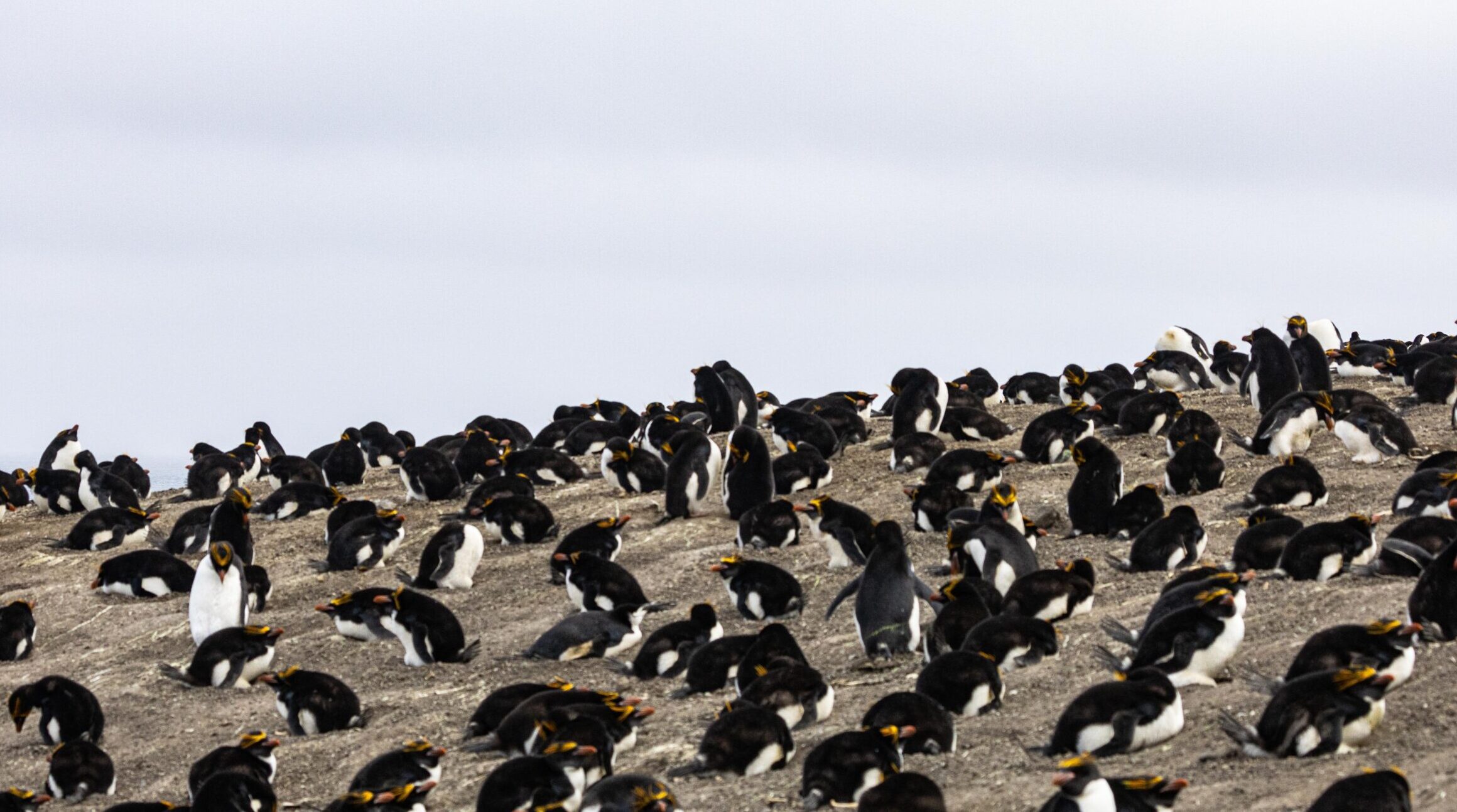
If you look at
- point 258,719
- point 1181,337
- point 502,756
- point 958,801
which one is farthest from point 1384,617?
point 1181,337

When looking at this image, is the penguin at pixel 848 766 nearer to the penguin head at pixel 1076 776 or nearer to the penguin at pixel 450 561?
the penguin head at pixel 1076 776

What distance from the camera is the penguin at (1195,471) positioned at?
13039 mm

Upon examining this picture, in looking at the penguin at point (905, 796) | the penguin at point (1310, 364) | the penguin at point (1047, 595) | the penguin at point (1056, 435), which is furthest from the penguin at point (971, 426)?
the penguin at point (905, 796)

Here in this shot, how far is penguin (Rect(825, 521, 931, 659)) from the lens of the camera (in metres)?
9.24

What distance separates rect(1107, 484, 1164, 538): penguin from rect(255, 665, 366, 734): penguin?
5.55 m

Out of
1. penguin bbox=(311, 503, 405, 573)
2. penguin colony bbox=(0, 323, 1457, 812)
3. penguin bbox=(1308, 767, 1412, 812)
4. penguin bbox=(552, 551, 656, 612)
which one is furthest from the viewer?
penguin bbox=(311, 503, 405, 573)

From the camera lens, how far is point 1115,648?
8648mm

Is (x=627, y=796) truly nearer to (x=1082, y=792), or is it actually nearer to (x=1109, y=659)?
(x=1082, y=792)

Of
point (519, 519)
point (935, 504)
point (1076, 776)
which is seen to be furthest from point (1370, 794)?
point (519, 519)

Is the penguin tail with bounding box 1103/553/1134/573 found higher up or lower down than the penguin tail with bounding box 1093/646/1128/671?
higher up

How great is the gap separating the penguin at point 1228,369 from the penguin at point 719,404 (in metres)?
5.80

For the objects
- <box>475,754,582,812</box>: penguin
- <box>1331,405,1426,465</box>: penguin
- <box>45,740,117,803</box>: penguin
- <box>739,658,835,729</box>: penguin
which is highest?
<box>1331,405,1426,465</box>: penguin

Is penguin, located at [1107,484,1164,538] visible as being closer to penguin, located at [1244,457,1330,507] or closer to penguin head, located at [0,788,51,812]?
penguin, located at [1244,457,1330,507]

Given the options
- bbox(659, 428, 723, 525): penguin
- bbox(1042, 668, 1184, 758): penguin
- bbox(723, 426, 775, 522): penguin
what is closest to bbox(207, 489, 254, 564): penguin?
bbox(659, 428, 723, 525): penguin
